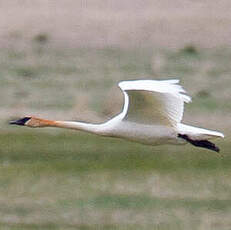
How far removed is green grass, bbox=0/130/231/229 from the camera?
15055 millimetres

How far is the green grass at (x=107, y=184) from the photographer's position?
15055 millimetres

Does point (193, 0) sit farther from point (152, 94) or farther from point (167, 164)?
point (152, 94)

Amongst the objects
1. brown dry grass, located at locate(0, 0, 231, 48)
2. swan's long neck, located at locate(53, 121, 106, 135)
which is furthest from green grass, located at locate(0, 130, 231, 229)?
brown dry grass, located at locate(0, 0, 231, 48)

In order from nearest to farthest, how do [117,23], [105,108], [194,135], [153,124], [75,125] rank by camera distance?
[194,135]
[153,124]
[75,125]
[105,108]
[117,23]

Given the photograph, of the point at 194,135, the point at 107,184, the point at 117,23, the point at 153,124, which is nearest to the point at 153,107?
the point at 153,124

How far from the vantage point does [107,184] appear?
16.3 meters

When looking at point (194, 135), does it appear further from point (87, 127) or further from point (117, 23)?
point (117, 23)

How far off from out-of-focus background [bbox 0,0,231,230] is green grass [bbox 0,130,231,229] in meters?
0.01

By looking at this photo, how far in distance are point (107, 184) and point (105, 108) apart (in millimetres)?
4260

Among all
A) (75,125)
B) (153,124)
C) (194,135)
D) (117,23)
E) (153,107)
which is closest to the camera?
(194,135)

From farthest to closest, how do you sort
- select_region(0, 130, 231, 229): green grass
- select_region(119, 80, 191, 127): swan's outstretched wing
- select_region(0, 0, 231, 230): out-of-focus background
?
select_region(0, 0, 231, 230): out-of-focus background < select_region(0, 130, 231, 229): green grass < select_region(119, 80, 191, 127): swan's outstretched wing

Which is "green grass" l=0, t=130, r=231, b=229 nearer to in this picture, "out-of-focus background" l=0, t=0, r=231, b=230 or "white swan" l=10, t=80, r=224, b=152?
"out-of-focus background" l=0, t=0, r=231, b=230

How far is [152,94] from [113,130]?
1.58 feet

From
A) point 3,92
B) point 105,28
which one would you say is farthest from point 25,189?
point 105,28
